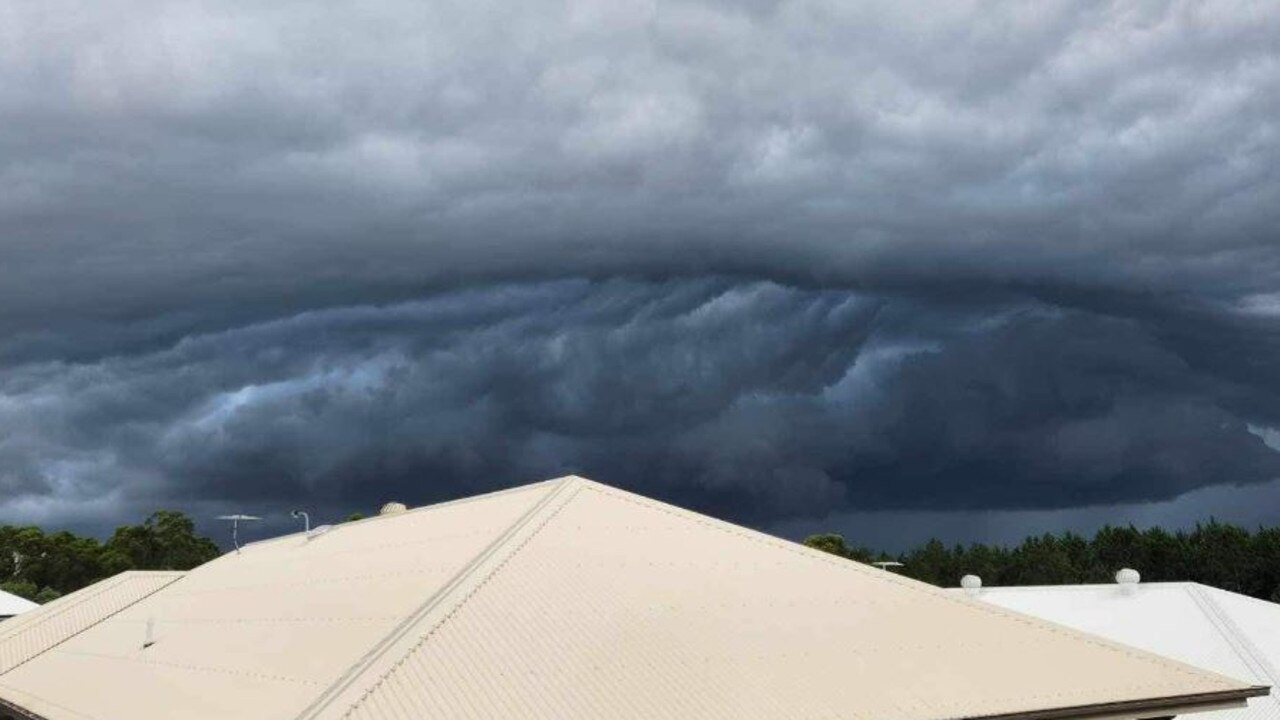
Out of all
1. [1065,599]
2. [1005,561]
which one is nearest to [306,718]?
[1065,599]

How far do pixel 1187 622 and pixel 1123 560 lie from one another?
5007cm

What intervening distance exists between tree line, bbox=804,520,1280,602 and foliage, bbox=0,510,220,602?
60.4 m

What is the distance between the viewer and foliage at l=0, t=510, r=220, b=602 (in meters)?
109

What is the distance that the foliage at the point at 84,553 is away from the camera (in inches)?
4274

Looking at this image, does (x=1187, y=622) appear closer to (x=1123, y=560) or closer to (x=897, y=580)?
(x=897, y=580)

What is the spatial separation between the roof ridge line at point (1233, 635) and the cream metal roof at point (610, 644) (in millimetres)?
15177

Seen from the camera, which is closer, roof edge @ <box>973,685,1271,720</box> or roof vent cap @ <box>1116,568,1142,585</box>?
Answer: roof edge @ <box>973,685,1271,720</box>

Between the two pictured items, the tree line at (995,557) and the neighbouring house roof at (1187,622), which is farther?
the tree line at (995,557)

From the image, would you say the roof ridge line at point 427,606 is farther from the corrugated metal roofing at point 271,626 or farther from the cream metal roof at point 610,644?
the corrugated metal roofing at point 271,626

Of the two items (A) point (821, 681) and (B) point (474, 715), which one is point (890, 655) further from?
(B) point (474, 715)

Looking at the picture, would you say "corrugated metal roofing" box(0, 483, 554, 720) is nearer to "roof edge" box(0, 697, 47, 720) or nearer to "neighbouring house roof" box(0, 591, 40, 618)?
"roof edge" box(0, 697, 47, 720)

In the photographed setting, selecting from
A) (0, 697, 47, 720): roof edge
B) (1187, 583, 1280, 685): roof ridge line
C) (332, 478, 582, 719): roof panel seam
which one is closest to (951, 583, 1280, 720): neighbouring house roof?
(1187, 583, 1280, 685): roof ridge line

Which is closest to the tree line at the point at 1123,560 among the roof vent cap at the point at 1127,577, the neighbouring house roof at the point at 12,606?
the roof vent cap at the point at 1127,577

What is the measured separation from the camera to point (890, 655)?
1973 cm
